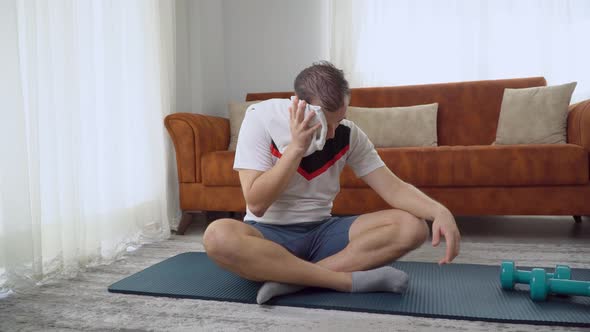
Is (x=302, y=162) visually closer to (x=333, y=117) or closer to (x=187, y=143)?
(x=333, y=117)

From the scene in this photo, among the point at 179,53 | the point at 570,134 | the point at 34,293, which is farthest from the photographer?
the point at 179,53

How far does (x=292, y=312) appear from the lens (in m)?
1.30

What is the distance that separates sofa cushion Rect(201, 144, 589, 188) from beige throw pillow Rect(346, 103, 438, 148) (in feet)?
1.78

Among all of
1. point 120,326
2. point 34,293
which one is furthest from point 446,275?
point 34,293

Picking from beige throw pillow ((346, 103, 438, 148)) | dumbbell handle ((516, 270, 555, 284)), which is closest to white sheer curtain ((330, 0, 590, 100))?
beige throw pillow ((346, 103, 438, 148))

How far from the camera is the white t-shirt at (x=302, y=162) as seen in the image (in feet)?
4.64

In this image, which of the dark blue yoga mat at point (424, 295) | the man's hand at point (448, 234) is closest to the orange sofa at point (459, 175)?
the dark blue yoga mat at point (424, 295)

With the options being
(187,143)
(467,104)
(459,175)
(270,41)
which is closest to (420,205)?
(459,175)

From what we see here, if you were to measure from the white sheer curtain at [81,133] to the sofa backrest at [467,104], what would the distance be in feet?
5.21

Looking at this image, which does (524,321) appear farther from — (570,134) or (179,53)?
(179,53)

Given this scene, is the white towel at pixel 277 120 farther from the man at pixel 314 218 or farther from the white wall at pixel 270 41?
the white wall at pixel 270 41

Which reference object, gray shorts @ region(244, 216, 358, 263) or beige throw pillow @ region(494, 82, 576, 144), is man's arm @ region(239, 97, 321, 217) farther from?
beige throw pillow @ region(494, 82, 576, 144)

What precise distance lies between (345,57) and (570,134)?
1.60 meters

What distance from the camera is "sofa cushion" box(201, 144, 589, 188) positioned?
2184mm
